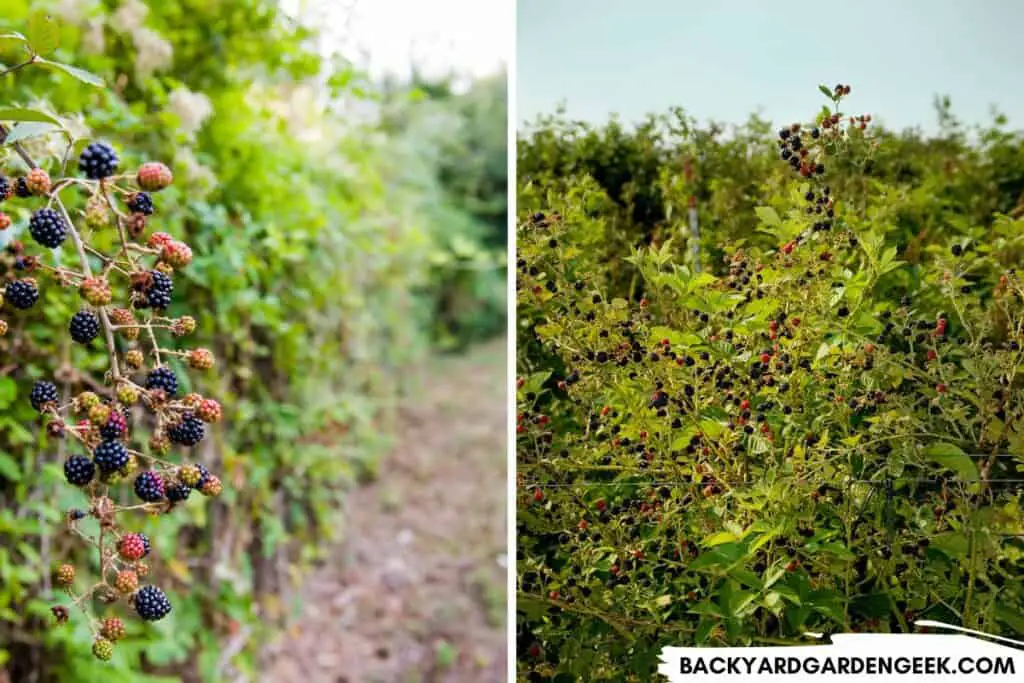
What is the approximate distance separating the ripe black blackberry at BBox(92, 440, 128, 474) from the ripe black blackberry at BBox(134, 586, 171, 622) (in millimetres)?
175

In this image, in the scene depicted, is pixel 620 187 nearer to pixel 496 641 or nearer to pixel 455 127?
pixel 496 641

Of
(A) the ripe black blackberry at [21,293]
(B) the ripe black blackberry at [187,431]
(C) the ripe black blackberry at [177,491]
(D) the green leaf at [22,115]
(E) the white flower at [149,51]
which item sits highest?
(E) the white flower at [149,51]

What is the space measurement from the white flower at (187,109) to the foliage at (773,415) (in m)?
0.73

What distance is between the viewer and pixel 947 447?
217cm

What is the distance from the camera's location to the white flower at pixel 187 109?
216 centimetres

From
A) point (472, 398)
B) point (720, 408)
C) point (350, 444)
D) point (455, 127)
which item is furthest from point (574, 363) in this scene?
point (455, 127)

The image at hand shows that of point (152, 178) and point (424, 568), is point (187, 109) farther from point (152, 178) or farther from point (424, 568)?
point (424, 568)

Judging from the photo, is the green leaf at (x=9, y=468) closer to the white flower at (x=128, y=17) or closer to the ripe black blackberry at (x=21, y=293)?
the ripe black blackberry at (x=21, y=293)

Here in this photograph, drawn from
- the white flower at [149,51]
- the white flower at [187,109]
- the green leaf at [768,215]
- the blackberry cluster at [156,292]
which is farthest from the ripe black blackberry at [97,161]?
the green leaf at [768,215]

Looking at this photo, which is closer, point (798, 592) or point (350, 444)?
point (798, 592)

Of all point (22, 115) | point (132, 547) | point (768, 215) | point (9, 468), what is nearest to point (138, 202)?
point (22, 115)

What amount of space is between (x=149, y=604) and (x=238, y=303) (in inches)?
52.3

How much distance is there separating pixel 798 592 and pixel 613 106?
3.82ft

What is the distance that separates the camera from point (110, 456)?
121cm
